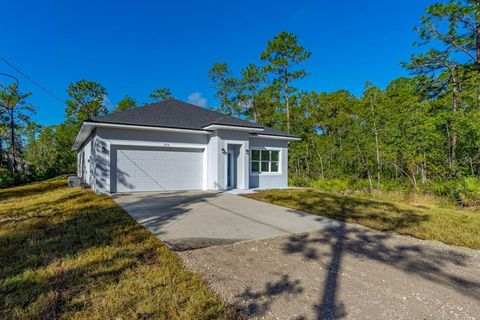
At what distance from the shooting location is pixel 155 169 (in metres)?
11.8

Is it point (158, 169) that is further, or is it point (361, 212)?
point (158, 169)

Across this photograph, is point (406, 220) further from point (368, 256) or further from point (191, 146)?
point (191, 146)

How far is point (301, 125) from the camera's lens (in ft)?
75.3

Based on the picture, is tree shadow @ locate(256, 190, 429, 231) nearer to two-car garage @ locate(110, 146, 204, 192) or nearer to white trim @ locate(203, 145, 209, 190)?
white trim @ locate(203, 145, 209, 190)

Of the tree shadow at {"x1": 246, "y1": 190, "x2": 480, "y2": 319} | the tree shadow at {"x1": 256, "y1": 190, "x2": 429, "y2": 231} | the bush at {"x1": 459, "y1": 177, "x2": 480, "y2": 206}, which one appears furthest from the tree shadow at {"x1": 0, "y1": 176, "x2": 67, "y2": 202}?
the bush at {"x1": 459, "y1": 177, "x2": 480, "y2": 206}

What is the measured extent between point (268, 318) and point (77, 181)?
16.0 meters

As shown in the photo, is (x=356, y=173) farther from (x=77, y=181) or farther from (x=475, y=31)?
(x=77, y=181)

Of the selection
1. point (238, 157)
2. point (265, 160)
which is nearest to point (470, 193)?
point (265, 160)

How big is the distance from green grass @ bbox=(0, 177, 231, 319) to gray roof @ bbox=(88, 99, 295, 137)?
6953mm

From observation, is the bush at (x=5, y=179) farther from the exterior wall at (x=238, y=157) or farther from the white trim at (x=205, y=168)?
the exterior wall at (x=238, y=157)

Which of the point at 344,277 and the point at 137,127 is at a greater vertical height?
the point at 137,127

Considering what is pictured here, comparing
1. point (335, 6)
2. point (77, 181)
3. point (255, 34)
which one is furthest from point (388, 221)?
point (255, 34)

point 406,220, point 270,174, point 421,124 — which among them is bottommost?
point 406,220

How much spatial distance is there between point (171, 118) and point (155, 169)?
112 inches
